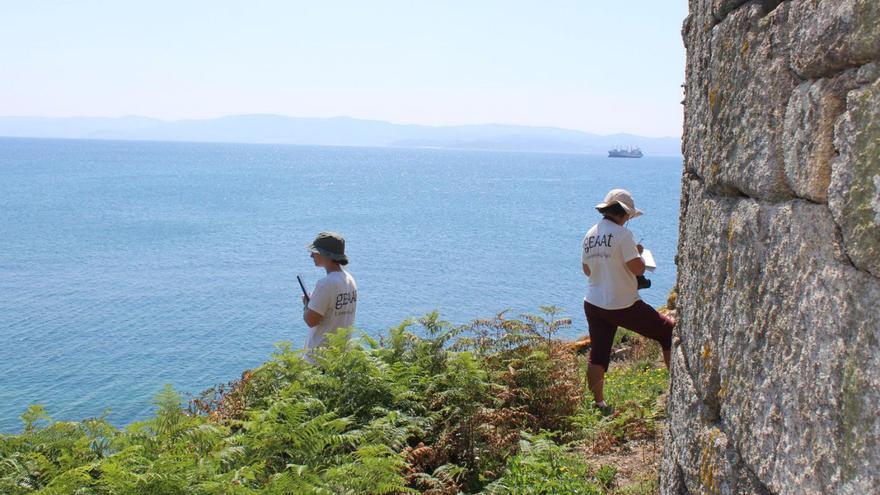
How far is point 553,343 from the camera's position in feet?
26.1

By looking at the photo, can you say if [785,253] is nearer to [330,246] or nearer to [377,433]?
[377,433]

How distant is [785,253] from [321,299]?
208 inches

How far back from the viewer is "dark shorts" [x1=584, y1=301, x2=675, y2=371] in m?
6.85

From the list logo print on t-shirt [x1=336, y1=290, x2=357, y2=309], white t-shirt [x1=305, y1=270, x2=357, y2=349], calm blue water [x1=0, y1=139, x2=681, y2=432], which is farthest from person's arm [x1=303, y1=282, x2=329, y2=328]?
calm blue water [x1=0, y1=139, x2=681, y2=432]

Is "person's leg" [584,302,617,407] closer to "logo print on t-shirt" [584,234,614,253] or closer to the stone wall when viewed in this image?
"logo print on t-shirt" [584,234,614,253]

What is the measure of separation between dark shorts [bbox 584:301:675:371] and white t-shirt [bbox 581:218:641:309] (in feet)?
0.20

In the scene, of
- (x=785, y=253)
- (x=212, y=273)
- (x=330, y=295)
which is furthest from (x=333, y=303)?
(x=212, y=273)

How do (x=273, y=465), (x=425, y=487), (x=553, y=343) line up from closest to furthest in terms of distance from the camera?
(x=273, y=465) < (x=425, y=487) < (x=553, y=343)

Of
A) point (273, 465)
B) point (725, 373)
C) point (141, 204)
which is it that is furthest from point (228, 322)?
point (141, 204)

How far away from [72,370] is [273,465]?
68.4 feet

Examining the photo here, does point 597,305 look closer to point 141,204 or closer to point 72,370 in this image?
point 72,370

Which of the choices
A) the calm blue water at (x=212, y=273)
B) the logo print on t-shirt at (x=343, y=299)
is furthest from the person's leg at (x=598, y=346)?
the calm blue water at (x=212, y=273)

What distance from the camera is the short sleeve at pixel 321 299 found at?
23.3 ft

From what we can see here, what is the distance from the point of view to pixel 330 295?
23.5 ft
